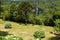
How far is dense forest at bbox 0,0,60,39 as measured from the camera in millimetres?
18594

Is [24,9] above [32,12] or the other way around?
above

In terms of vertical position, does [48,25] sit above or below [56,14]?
below

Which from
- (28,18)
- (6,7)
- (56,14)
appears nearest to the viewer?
(56,14)

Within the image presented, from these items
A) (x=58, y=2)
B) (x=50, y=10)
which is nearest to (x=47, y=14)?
(x=50, y=10)

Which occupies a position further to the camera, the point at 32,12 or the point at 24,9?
the point at 32,12

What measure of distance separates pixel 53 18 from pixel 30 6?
2.82 meters

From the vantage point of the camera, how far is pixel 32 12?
63.2ft

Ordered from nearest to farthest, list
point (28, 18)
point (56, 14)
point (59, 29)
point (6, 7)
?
1. point (59, 29)
2. point (56, 14)
3. point (28, 18)
4. point (6, 7)

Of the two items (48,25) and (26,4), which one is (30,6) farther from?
(48,25)

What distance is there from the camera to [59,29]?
1438 cm

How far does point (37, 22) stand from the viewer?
19016 millimetres

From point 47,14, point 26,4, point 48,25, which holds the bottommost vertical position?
point 48,25

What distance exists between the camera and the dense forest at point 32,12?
732 inches

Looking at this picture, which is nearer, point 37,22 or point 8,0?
point 37,22
